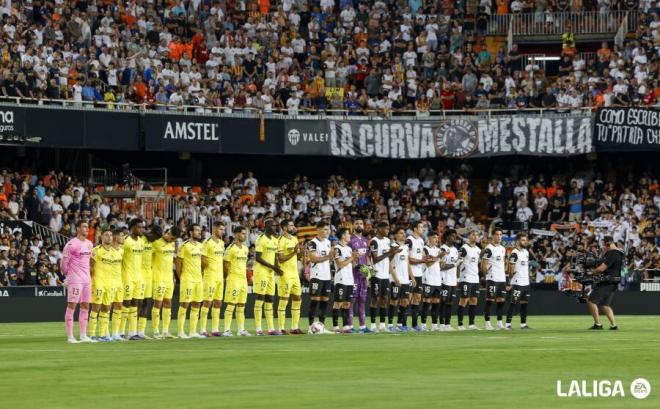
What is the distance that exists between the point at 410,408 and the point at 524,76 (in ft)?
120

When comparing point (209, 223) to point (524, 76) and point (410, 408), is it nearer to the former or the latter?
point (524, 76)

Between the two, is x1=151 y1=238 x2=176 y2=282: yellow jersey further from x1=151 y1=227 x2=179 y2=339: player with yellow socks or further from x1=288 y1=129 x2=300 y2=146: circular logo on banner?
x1=288 y1=129 x2=300 y2=146: circular logo on banner

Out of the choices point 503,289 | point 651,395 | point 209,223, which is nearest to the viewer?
point 651,395

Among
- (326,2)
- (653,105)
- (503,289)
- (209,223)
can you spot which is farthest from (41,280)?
(653,105)

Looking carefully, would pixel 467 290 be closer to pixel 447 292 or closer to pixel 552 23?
pixel 447 292

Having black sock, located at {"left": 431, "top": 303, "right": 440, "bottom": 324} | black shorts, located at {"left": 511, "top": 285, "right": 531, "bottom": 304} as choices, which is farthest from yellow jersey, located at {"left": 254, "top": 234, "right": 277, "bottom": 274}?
black shorts, located at {"left": 511, "top": 285, "right": 531, "bottom": 304}

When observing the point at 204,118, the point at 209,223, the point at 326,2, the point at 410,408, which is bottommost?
the point at 410,408

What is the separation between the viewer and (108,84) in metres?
43.4

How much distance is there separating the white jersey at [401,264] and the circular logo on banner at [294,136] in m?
18.0

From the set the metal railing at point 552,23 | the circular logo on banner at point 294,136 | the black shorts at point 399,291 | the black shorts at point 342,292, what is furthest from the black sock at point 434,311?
the metal railing at point 552,23

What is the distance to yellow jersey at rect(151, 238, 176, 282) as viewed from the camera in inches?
1019

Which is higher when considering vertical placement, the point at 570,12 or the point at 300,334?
the point at 570,12

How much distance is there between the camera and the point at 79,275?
80.5 feet

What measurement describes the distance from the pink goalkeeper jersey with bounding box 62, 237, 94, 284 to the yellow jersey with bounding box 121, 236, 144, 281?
992mm
